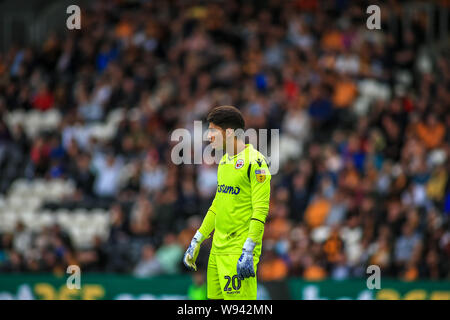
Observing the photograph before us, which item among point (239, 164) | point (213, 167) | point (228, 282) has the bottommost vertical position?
point (228, 282)

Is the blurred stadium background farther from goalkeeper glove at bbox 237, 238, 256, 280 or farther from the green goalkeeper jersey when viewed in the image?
goalkeeper glove at bbox 237, 238, 256, 280

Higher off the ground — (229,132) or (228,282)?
(229,132)

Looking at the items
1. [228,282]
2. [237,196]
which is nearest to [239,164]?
[237,196]

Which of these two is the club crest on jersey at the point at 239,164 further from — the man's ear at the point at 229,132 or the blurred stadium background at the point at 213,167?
the blurred stadium background at the point at 213,167

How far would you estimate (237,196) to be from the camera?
7.82 metres

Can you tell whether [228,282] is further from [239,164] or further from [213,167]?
[213,167]

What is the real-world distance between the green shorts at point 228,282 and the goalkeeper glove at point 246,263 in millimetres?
194

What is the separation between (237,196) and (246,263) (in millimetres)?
780

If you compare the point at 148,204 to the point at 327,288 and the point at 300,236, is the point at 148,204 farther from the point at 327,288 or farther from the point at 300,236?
the point at 327,288

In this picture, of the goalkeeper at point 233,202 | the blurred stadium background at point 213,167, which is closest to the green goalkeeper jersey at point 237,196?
the goalkeeper at point 233,202

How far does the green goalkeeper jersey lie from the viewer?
7.68 m

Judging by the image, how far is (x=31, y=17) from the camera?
25.4 meters

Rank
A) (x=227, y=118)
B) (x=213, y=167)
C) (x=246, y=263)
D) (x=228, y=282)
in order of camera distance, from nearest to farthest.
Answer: (x=246, y=263), (x=228, y=282), (x=227, y=118), (x=213, y=167)
